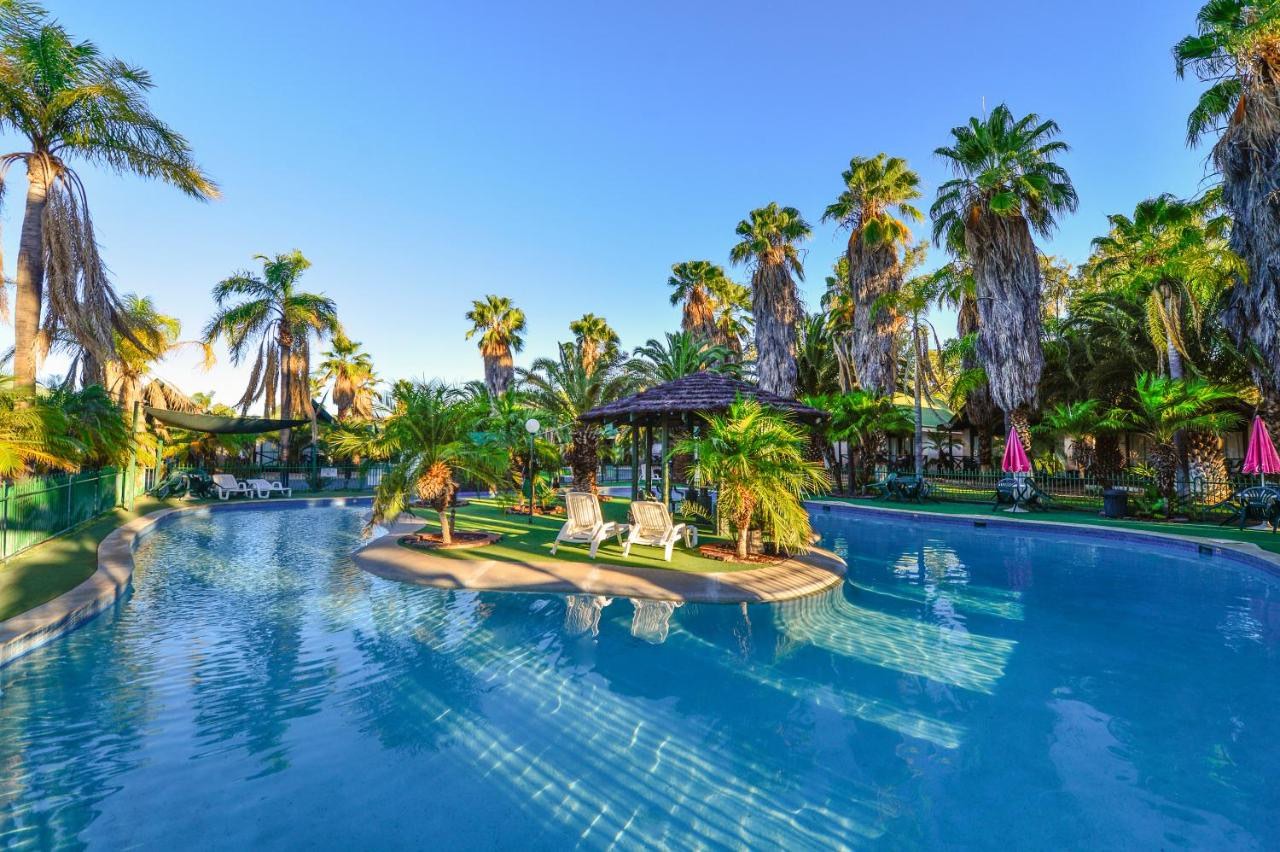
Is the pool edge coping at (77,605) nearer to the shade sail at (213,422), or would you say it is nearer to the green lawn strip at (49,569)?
the green lawn strip at (49,569)

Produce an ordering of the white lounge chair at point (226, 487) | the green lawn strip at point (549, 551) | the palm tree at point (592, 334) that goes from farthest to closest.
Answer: the palm tree at point (592, 334) < the white lounge chair at point (226, 487) < the green lawn strip at point (549, 551)

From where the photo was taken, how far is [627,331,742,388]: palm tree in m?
21.9

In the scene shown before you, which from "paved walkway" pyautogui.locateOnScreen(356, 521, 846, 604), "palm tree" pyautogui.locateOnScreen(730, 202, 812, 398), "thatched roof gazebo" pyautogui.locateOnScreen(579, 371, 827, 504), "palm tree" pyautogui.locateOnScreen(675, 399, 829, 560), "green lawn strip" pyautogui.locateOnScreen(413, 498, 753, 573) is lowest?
"paved walkway" pyautogui.locateOnScreen(356, 521, 846, 604)

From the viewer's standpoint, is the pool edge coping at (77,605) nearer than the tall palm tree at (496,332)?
Yes

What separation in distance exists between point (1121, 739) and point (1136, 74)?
18800 millimetres

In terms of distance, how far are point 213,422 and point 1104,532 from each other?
2705cm

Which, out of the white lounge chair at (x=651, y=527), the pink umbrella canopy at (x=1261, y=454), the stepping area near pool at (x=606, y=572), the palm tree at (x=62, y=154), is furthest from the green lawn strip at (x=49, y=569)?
the pink umbrella canopy at (x=1261, y=454)

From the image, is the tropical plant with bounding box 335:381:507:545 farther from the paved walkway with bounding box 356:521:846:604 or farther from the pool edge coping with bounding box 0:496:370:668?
the pool edge coping with bounding box 0:496:370:668

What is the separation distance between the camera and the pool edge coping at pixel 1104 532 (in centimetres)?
978

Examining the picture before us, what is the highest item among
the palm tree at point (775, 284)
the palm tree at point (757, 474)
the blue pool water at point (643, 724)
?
the palm tree at point (775, 284)

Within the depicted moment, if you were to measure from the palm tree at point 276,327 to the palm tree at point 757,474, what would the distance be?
2222cm

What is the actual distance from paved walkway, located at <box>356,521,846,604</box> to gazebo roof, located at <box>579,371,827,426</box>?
381 centimetres

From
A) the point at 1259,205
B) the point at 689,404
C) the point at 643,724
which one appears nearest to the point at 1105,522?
the point at 1259,205

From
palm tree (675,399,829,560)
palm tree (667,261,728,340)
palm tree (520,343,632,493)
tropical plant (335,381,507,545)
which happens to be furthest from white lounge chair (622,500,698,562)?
palm tree (667,261,728,340)
